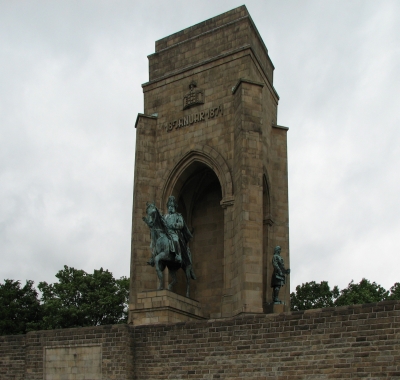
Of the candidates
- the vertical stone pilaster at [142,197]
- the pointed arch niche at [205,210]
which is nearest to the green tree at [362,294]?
the pointed arch niche at [205,210]

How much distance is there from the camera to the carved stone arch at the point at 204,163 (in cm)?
1955

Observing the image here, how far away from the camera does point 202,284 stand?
69.2ft

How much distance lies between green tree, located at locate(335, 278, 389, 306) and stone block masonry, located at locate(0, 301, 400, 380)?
21.2 meters

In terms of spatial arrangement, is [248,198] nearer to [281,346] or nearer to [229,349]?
[229,349]

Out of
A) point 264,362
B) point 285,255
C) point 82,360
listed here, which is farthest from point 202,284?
point 264,362

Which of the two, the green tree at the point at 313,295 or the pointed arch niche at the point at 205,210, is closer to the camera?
the pointed arch niche at the point at 205,210

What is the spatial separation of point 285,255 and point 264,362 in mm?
7800

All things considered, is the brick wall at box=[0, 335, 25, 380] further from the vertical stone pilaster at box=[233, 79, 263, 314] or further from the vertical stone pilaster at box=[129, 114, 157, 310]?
the vertical stone pilaster at box=[233, 79, 263, 314]

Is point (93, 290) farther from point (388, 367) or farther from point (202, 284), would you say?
point (388, 367)

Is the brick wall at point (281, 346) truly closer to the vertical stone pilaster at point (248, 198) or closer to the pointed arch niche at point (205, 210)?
the vertical stone pilaster at point (248, 198)

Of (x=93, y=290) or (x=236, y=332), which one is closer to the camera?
(x=236, y=332)

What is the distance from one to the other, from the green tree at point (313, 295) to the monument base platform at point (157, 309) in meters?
20.5

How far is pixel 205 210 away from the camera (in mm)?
22078

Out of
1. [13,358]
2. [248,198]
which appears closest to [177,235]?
[248,198]
